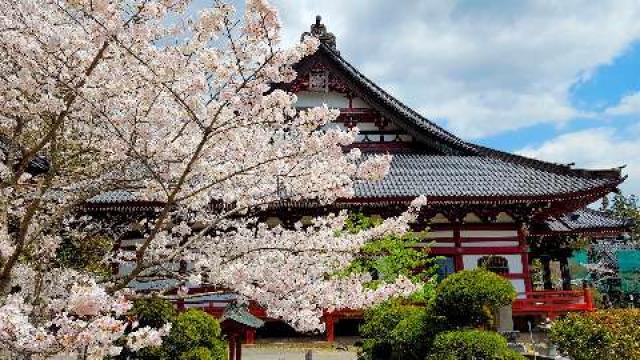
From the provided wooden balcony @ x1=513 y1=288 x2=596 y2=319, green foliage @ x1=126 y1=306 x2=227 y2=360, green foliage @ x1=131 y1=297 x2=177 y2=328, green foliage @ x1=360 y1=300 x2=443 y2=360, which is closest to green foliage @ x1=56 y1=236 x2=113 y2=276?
green foliage @ x1=131 y1=297 x2=177 y2=328

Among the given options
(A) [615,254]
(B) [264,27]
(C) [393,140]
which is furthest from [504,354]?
(A) [615,254]

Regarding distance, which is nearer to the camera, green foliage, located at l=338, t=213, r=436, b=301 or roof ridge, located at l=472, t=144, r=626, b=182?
green foliage, located at l=338, t=213, r=436, b=301

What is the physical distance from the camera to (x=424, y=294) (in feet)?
50.6

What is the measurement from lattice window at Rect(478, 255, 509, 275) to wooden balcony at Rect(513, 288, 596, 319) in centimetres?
117

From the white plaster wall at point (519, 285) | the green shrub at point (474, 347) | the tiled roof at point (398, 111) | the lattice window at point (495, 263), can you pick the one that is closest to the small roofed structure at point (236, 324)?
the green shrub at point (474, 347)

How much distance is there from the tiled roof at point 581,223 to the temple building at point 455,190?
19 centimetres

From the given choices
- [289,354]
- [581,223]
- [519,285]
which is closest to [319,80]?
[519,285]

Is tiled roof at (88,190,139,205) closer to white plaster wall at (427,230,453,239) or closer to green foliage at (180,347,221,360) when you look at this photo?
green foliage at (180,347,221,360)

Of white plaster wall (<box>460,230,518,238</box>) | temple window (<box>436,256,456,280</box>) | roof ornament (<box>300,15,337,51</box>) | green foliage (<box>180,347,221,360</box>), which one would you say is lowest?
green foliage (<box>180,347,221,360</box>)

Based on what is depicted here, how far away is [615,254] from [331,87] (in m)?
30.9

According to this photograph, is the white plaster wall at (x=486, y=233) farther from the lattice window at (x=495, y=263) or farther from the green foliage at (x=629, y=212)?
the green foliage at (x=629, y=212)

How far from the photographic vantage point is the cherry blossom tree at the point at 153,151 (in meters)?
4.23

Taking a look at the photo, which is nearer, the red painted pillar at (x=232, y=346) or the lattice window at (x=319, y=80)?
the red painted pillar at (x=232, y=346)

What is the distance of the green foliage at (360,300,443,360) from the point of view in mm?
9594
